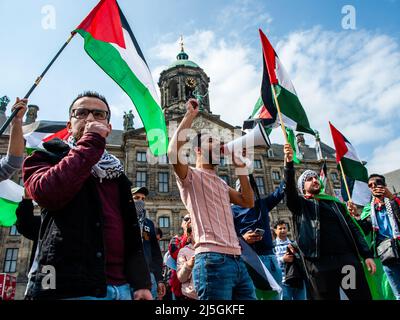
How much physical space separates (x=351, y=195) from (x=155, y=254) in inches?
221

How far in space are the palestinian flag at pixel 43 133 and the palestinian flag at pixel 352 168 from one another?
23.4 feet

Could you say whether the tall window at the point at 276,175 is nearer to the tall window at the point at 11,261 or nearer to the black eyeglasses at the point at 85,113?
the tall window at the point at 11,261

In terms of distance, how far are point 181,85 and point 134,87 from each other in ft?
102

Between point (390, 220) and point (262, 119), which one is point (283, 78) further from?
point (390, 220)

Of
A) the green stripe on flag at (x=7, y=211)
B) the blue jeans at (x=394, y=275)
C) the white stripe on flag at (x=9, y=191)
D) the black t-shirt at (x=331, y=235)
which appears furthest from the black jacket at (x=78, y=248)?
the green stripe on flag at (x=7, y=211)

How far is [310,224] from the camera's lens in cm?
414

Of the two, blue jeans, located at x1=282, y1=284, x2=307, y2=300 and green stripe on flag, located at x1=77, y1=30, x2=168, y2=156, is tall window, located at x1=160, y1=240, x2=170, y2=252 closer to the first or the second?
blue jeans, located at x1=282, y1=284, x2=307, y2=300

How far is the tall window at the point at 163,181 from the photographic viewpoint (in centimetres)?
2989

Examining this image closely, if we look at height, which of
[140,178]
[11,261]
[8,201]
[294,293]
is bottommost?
[11,261]

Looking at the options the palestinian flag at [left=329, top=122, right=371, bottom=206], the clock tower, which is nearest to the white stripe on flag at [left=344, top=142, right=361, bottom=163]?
the palestinian flag at [left=329, top=122, right=371, bottom=206]

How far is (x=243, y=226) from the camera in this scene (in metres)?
Result: 5.01

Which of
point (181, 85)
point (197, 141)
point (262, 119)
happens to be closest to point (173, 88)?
point (181, 85)
